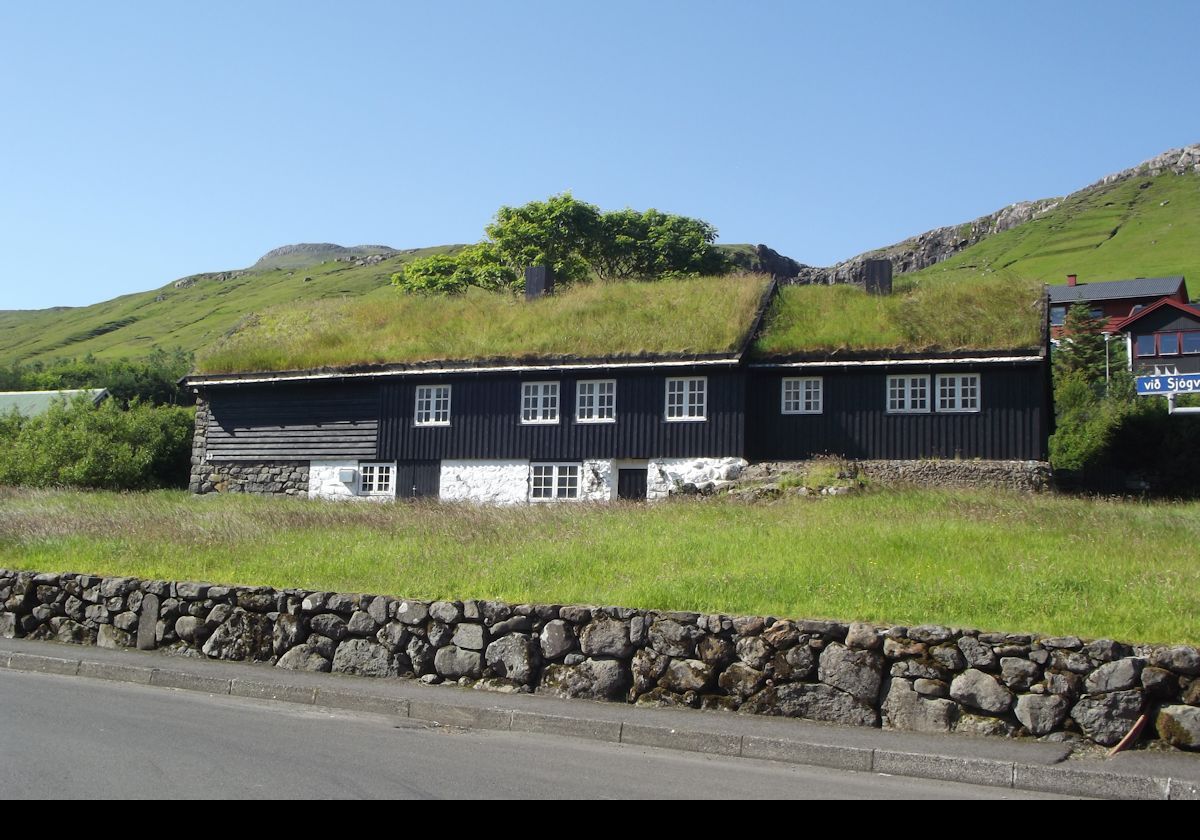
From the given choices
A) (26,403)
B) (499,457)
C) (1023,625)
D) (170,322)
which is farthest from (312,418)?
(170,322)

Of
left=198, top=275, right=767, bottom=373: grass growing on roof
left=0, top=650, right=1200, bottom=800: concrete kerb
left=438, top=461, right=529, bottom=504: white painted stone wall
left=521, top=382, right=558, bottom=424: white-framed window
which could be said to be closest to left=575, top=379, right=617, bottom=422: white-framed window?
left=521, top=382, right=558, bottom=424: white-framed window

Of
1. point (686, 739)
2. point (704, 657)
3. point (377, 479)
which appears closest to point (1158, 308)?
point (377, 479)

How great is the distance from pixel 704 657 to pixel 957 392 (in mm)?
19881

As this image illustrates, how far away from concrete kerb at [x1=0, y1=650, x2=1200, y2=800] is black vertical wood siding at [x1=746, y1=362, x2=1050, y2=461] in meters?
19.4

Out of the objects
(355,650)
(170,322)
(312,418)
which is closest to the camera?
(355,650)

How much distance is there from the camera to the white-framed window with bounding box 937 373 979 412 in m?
28.5

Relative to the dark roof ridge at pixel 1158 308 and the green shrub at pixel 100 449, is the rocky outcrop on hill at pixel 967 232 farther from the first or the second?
the green shrub at pixel 100 449

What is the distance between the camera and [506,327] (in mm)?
34469

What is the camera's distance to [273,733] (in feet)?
32.7

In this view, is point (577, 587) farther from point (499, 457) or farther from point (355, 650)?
point (499, 457)

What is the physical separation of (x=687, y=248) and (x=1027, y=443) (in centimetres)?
3950

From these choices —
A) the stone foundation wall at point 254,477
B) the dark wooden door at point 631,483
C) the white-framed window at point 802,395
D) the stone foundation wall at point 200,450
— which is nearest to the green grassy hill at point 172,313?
the stone foundation wall at point 200,450

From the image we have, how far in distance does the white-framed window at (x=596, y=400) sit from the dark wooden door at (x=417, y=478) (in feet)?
16.1

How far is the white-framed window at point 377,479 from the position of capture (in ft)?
109
